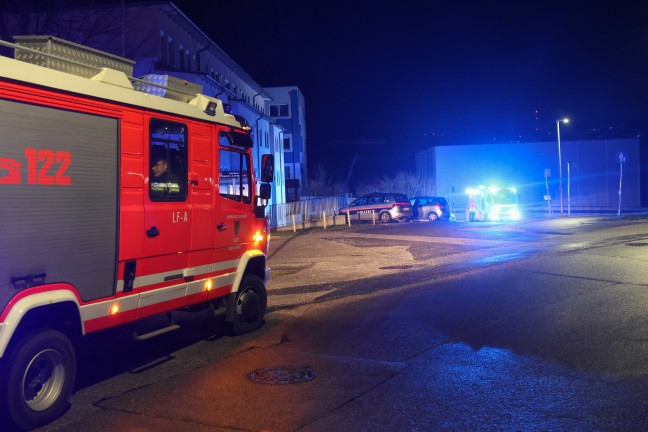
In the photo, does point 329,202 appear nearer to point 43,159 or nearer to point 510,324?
point 510,324

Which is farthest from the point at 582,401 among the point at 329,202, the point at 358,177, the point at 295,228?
the point at 358,177

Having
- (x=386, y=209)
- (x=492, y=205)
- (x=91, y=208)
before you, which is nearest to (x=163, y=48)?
(x=386, y=209)

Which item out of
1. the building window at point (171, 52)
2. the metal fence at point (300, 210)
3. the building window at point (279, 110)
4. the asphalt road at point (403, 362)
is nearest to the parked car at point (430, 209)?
the metal fence at point (300, 210)

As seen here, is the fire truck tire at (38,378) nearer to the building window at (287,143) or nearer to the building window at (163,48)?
the building window at (163,48)

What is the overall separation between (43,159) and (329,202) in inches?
1583

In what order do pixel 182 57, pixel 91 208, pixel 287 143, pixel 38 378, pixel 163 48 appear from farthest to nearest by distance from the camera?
pixel 287 143, pixel 182 57, pixel 163 48, pixel 91 208, pixel 38 378

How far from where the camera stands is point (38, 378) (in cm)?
530

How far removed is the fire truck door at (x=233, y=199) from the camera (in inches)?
308

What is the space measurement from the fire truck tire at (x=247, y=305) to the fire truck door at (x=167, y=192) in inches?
64.1

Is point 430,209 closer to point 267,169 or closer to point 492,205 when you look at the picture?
point 492,205

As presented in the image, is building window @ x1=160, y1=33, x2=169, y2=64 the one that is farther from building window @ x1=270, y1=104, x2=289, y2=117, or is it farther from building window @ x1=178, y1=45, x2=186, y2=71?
building window @ x1=270, y1=104, x2=289, y2=117

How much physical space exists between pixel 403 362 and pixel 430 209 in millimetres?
30691

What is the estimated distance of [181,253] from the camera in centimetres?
694

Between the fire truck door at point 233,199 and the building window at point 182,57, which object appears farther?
the building window at point 182,57
